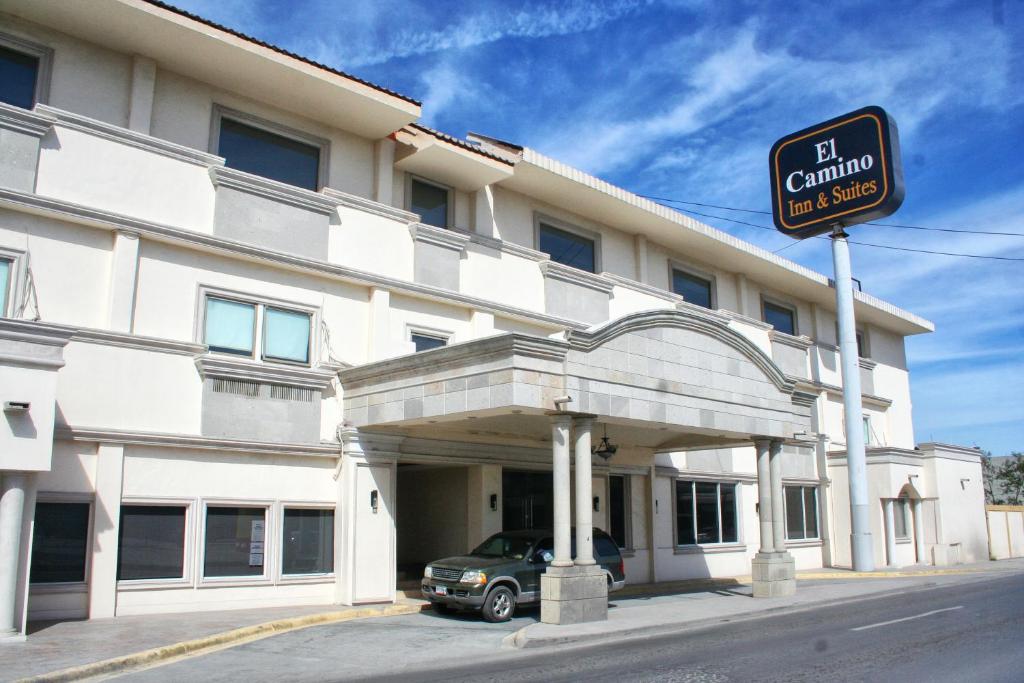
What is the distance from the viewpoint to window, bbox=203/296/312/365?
52.3 ft

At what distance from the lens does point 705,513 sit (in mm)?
25406

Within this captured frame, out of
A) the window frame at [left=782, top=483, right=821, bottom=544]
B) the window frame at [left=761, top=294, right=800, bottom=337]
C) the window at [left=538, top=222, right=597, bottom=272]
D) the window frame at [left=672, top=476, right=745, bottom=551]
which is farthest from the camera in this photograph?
the window frame at [left=761, top=294, right=800, bottom=337]

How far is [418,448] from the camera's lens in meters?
17.8

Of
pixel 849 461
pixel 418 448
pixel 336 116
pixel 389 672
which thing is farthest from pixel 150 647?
pixel 849 461

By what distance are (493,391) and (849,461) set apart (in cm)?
1759

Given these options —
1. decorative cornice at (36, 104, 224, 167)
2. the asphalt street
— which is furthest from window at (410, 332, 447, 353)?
the asphalt street

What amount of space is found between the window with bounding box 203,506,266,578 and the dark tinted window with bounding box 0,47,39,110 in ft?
24.9

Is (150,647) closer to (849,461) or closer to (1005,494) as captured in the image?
(849,461)

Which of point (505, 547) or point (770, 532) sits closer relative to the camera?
point (505, 547)

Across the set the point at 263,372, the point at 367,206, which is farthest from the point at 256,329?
the point at 367,206

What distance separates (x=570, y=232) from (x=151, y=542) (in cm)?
1348

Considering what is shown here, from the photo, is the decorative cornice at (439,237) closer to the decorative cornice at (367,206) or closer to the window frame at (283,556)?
the decorative cornice at (367,206)

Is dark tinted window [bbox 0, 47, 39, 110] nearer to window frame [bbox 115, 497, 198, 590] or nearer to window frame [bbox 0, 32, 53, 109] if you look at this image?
window frame [bbox 0, 32, 53, 109]

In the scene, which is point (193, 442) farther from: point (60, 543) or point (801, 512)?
point (801, 512)
